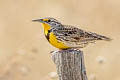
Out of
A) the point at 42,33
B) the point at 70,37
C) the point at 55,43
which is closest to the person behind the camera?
the point at 55,43

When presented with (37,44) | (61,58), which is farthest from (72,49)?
(37,44)

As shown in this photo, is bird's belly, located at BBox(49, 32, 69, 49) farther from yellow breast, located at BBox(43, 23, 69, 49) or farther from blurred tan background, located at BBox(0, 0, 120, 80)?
blurred tan background, located at BBox(0, 0, 120, 80)

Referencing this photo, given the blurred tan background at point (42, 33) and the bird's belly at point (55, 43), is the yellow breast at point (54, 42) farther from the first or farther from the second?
the blurred tan background at point (42, 33)

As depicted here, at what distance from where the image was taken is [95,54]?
34.0 feet

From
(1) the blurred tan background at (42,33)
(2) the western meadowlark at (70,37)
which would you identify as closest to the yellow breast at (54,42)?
(2) the western meadowlark at (70,37)

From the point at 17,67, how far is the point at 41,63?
2217mm

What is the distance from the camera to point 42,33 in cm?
1121

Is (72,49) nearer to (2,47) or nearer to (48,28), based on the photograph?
(48,28)

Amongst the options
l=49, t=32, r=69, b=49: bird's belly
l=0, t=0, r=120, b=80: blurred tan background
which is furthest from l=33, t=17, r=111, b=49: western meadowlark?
l=0, t=0, r=120, b=80: blurred tan background

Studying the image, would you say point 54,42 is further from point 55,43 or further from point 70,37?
point 70,37

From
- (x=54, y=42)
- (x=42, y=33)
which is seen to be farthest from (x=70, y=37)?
(x=42, y=33)

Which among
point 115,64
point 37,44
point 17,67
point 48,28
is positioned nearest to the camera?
point 48,28

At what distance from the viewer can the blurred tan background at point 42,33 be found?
32.2 ft

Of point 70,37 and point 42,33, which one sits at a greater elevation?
point 70,37
